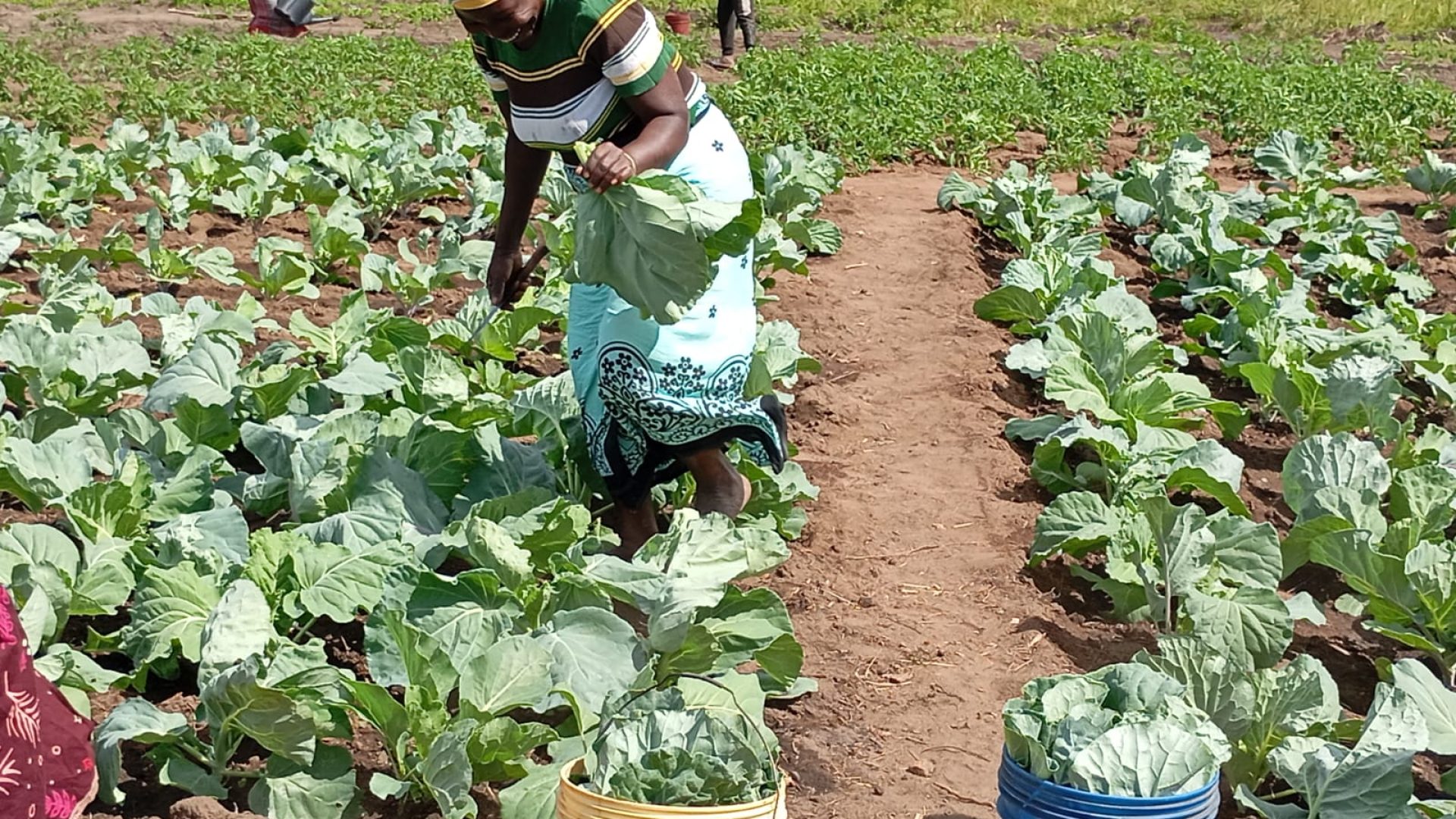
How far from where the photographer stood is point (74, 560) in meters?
3.35

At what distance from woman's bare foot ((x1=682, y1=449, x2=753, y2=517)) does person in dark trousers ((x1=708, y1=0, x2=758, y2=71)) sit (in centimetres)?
1086

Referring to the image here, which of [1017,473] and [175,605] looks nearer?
[175,605]

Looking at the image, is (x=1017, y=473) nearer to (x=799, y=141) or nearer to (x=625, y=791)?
(x=625, y=791)

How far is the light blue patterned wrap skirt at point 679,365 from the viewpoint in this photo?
364 cm

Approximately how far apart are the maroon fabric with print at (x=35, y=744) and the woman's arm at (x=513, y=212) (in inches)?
64.8

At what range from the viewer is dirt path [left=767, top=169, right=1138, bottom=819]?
3.33m

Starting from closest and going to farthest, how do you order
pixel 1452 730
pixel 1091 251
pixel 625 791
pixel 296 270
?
pixel 625 791, pixel 1452 730, pixel 296 270, pixel 1091 251

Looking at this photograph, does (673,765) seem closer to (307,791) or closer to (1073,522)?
(307,791)

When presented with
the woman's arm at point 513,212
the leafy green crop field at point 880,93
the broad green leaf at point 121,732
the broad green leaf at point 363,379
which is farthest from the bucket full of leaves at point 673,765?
the leafy green crop field at point 880,93

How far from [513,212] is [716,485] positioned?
823 millimetres

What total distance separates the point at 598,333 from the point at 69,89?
296 inches

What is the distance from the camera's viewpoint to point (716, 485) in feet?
12.9

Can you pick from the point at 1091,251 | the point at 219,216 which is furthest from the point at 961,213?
the point at 219,216

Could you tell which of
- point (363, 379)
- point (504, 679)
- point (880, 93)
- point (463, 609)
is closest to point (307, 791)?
point (504, 679)
